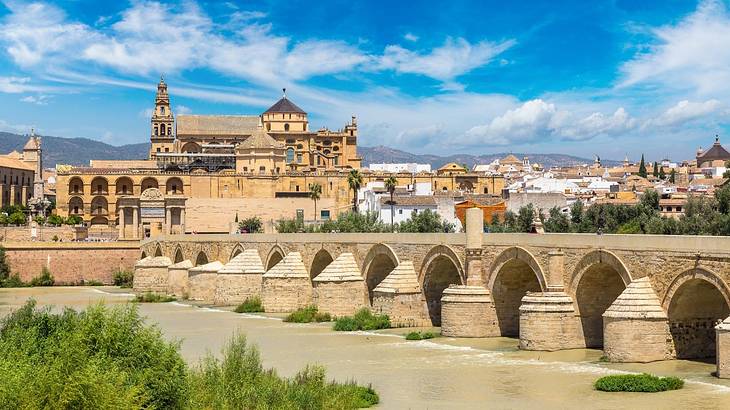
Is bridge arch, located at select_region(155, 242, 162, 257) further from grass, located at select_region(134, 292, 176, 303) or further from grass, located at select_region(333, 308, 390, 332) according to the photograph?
grass, located at select_region(333, 308, 390, 332)

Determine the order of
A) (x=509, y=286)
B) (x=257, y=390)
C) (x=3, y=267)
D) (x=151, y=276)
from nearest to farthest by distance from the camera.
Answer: (x=257, y=390) < (x=509, y=286) < (x=151, y=276) < (x=3, y=267)

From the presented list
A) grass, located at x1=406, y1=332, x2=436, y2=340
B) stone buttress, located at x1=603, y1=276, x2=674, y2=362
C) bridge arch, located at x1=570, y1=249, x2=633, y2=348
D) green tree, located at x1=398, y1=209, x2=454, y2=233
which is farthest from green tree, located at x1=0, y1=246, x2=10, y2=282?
stone buttress, located at x1=603, y1=276, x2=674, y2=362

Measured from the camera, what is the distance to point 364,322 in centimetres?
3325

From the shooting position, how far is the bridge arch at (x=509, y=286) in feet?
97.1

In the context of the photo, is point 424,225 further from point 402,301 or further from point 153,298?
point 402,301

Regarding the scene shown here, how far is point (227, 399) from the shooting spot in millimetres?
17312

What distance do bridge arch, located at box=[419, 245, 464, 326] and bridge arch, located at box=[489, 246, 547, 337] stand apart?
291 centimetres

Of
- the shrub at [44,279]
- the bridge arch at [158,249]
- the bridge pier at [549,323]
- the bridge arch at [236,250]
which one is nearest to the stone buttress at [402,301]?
the bridge pier at [549,323]

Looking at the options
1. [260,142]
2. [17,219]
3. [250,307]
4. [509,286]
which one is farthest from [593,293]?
[260,142]

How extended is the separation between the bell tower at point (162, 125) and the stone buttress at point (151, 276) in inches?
1741

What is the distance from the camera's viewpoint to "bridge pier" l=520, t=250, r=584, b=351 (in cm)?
2612

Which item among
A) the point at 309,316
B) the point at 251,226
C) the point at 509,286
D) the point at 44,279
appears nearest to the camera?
the point at 509,286

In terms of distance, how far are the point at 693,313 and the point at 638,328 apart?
5.04 ft

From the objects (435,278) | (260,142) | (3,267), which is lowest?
(3,267)
